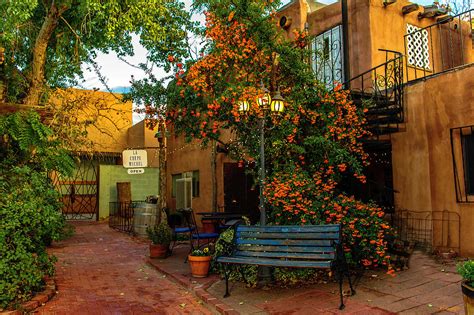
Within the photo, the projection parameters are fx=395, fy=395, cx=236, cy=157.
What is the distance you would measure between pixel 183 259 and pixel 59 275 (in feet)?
8.35

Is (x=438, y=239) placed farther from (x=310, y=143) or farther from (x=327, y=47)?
(x=327, y=47)

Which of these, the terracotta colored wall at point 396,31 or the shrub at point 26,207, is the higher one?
the terracotta colored wall at point 396,31

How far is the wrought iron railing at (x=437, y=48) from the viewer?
10.7 m

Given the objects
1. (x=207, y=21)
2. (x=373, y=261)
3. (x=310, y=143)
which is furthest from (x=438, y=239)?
(x=207, y=21)

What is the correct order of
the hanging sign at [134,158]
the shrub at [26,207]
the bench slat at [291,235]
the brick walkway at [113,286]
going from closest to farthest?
the shrub at [26,207]
the bench slat at [291,235]
the brick walkway at [113,286]
the hanging sign at [134,158]

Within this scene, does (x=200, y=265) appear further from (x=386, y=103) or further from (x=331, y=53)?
(x=331, y=53)

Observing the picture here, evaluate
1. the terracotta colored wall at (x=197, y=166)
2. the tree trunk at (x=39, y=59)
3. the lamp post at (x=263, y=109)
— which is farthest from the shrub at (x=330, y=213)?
the terracotta colored wall at (x=197, y=166)

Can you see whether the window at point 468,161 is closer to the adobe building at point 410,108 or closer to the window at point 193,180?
the adobe building at point 410,108

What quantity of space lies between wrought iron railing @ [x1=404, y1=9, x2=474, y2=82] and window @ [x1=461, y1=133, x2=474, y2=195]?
289 centimetres

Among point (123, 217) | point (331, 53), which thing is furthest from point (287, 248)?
point (123, 217)

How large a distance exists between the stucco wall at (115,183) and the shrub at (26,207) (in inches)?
488

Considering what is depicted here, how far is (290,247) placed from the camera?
5.73m

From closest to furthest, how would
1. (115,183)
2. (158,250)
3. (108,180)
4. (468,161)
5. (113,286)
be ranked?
(113,286) → (468,161) → (158,250) → (108,180) → (115,183)

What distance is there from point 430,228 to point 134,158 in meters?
7.64
